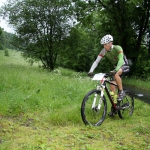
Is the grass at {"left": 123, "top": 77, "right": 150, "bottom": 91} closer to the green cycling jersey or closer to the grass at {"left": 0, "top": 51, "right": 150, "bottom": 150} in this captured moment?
the grass at {"left": 0, "top": 51, "right": 150, "bottom": 150}

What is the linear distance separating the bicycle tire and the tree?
60.6 ft

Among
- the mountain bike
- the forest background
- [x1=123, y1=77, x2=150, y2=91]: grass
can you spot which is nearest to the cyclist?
the mountain bike

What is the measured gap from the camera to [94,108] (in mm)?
5543

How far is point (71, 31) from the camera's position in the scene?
24.8 metres

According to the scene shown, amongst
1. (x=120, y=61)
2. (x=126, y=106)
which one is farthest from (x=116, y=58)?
(x=126, y=106)

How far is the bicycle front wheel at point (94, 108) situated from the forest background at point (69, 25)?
17.5 metres

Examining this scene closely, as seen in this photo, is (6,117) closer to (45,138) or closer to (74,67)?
(45,138)

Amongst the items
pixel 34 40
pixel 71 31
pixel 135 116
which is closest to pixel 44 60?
pixel 34 40

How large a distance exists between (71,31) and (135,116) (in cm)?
1902

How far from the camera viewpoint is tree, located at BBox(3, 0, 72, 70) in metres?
23.4

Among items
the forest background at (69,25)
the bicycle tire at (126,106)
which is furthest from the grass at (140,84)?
the bicycle tire at (126,106)

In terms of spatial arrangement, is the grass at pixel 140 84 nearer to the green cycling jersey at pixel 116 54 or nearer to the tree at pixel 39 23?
the tree at pixel 39 23

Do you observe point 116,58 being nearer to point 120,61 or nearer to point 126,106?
point 120,61

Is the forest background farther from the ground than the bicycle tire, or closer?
farther from the ground
